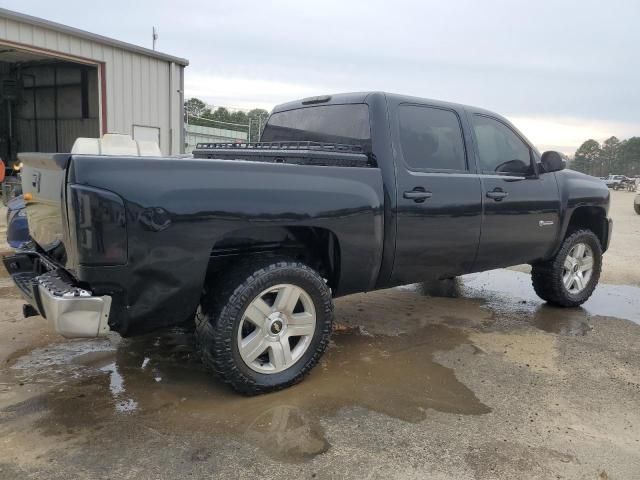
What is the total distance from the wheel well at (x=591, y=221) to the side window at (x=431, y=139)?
191cm

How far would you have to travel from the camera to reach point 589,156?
9162cm

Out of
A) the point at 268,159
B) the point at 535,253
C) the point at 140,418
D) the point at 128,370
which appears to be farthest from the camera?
the point at 535,253

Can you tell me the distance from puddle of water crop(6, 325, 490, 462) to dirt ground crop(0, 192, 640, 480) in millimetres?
12

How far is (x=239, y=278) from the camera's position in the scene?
3.10 metres

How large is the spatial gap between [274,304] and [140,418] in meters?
0.97

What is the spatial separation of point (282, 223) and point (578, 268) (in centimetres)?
379

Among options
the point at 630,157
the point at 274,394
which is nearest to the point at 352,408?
the point at 274,394

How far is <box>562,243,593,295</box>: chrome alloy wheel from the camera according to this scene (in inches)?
216

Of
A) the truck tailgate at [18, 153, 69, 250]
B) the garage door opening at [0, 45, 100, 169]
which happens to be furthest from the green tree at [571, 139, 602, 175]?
the truck tailgate at [18, 153, 69, 250]

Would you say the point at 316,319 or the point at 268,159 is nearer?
the point at 316,319

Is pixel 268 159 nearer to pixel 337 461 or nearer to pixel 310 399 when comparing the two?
pixel 310 399

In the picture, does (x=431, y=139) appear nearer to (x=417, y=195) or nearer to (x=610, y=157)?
(x=417, y=195)

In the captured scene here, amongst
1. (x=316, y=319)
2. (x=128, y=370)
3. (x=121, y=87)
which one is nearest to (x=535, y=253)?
(x=316, y=319)

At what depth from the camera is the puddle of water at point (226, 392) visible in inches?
114
